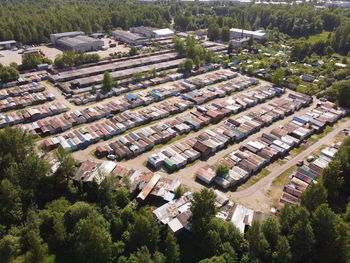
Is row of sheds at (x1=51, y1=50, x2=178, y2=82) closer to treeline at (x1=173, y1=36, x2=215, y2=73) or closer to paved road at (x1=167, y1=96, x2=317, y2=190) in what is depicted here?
treeline at (x1=173, y1=36, x2=215, y2=73)

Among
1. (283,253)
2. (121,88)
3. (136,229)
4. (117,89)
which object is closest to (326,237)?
(283,253)

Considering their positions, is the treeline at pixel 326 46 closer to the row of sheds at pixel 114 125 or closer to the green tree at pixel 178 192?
the row of sheds at pixel 114 125

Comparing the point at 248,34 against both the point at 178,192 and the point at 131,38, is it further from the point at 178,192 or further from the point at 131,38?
the point at 178,192

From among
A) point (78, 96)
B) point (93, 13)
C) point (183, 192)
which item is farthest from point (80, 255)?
point (93, 13)

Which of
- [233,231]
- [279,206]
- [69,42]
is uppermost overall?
[69,42]

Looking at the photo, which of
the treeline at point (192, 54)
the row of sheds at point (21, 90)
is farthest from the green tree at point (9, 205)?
the treeline at point (192, 54)

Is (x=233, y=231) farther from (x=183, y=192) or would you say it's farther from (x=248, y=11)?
(x=248, y=11)
